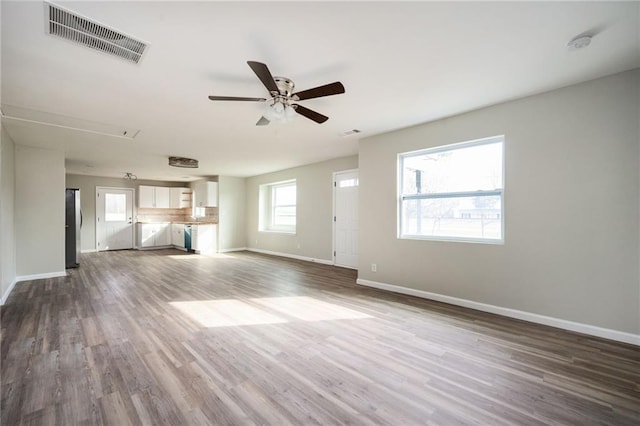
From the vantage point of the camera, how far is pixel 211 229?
28.5 feet

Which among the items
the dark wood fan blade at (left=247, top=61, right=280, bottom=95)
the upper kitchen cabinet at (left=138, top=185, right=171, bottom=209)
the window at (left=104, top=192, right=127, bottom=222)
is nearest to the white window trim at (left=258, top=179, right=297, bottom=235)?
the upper kitchen cabinet at (left=138, top=185, right=171, bottom=209)

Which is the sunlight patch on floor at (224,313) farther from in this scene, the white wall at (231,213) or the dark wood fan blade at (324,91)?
the white wall at (231,213)

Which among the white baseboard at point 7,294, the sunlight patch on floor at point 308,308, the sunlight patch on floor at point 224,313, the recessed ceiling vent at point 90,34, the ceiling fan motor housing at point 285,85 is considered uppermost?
the recessed ceiling vent at point 90,34


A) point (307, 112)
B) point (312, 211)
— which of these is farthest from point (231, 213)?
point (307, 112)

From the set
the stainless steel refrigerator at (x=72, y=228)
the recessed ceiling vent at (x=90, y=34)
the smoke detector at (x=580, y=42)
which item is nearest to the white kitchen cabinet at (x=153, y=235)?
the stainless steel refrigerator at (x=72, y=228)

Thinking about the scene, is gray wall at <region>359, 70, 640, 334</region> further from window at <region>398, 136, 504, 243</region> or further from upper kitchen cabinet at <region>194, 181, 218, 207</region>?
upper kitchen cabinet at <region>194, 181, 218, 207</region>

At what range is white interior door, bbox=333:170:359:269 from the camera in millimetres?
6012

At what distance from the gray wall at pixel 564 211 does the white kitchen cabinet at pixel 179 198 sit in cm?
927

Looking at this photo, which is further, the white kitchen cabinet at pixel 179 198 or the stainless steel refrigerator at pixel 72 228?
the white kitchen cabinet at pixel 179 198

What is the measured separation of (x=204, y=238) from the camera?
849cm

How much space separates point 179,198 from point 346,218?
710 centimetres

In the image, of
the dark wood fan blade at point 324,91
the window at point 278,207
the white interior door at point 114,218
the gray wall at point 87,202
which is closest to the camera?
the dark wood fan blade at point 324,91

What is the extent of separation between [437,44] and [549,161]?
6.33 ft

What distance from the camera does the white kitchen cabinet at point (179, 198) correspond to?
999 cm
